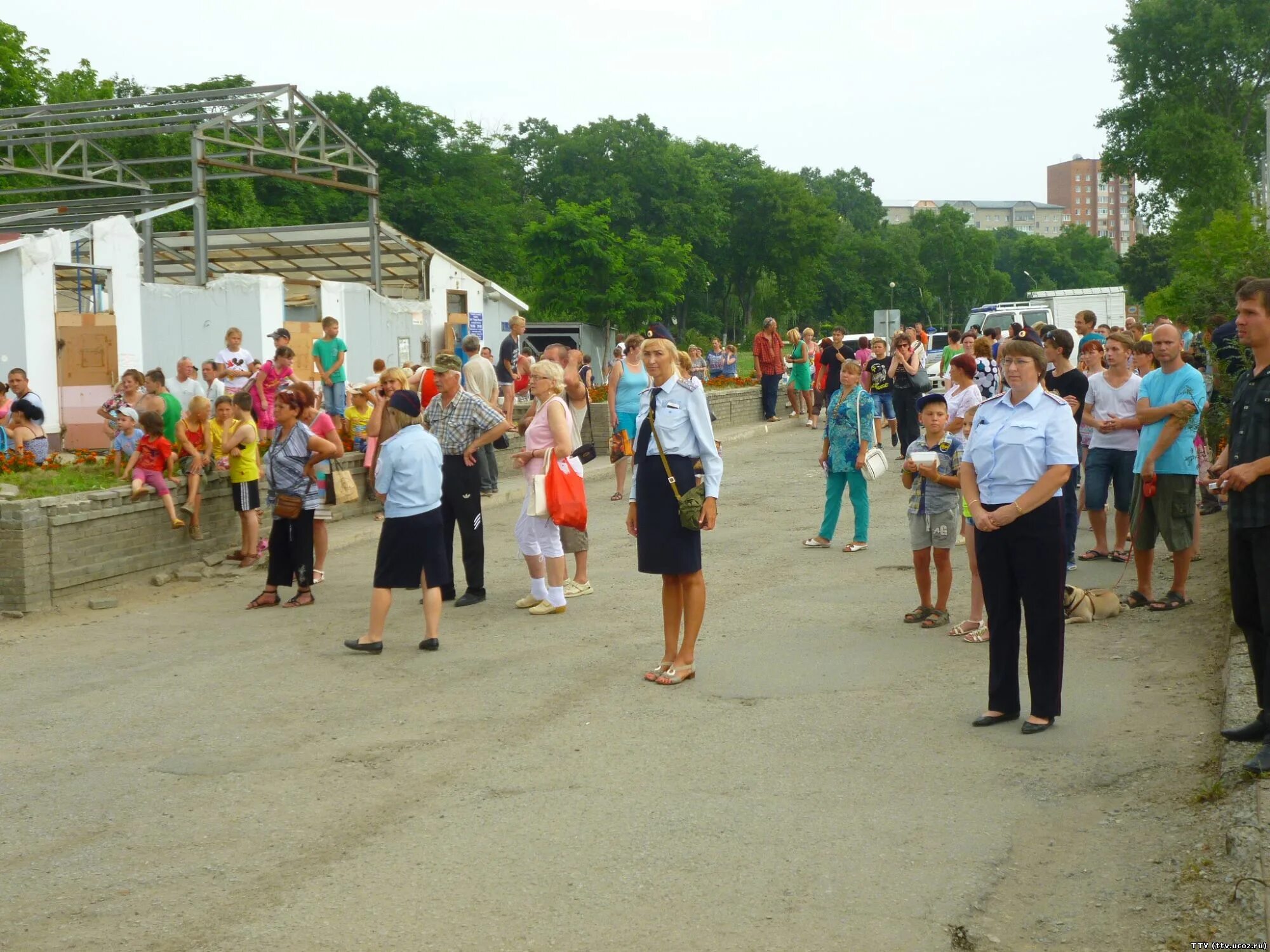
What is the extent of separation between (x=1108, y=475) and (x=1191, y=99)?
53.2 metres

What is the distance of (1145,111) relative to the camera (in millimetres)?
58625

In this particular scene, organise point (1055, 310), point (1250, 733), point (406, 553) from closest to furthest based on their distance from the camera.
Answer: point (1250, 733) → point (406, 553) → point (1055, 310)

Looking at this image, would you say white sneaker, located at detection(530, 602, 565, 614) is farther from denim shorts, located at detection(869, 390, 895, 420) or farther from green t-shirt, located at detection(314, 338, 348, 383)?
denim shorts, located at detection(869, 390, 895, 420)

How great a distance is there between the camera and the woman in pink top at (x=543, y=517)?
9.97 m

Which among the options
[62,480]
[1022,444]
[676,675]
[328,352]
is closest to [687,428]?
[676,675]

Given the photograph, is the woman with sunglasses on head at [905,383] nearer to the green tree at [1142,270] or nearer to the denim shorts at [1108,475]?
the denim shorts at [1108,475]

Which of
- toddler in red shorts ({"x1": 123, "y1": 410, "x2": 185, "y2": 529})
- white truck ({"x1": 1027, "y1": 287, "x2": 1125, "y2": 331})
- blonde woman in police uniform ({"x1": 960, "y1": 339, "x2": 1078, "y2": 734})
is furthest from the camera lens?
white truck ({"x1": 1027, "y1": 287, "x2": 1125, "y2": 331})

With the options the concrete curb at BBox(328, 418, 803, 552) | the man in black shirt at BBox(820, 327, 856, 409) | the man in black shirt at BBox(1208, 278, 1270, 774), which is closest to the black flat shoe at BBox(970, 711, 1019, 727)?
the man in black shirt at BBox(1208, 278, 1270, 774)

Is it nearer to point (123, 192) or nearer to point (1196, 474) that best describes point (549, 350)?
point (1196, 474)

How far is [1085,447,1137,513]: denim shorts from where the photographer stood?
10523mm

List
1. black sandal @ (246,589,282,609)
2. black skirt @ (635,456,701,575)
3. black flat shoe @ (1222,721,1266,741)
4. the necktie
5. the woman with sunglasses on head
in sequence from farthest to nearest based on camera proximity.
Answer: the woman with sunglasses on head → black sandal @ (246,589,282,609) → the necktie → black skirt @ (635,456,701,575) → black flat shoe @ (1222,721,1266,741)

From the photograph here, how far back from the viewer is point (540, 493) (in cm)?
984

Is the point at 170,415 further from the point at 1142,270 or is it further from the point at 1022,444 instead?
the point at 1142,270

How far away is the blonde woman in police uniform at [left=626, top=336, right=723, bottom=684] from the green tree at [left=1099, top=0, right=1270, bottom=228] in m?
51.4
